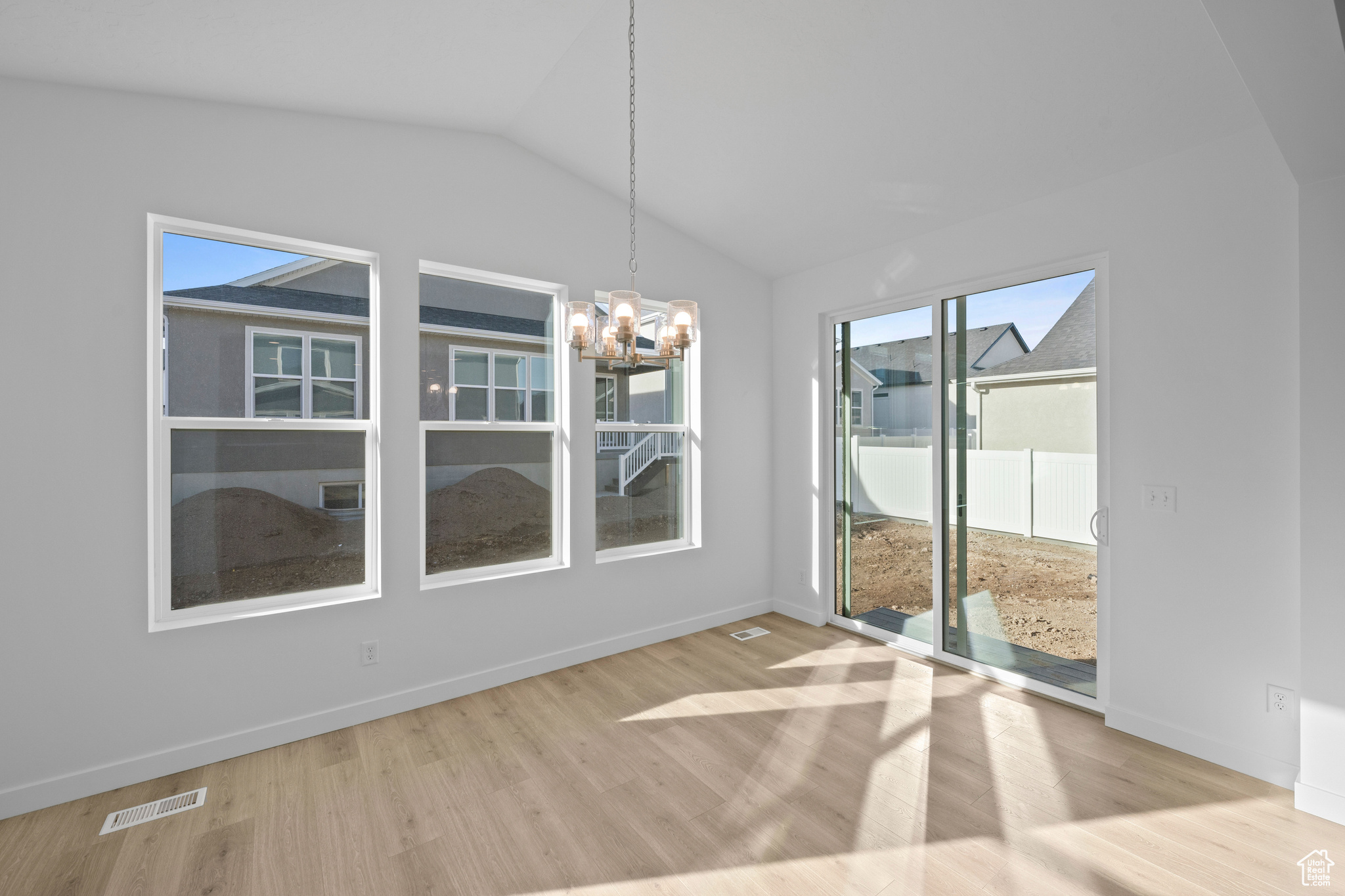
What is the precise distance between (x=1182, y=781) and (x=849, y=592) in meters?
2.15

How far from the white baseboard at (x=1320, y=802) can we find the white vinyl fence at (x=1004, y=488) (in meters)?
1.20

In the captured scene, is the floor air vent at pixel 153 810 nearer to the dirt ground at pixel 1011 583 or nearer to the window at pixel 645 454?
the window at pixel 645 454

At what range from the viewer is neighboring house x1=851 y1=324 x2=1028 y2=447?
11.2 ft

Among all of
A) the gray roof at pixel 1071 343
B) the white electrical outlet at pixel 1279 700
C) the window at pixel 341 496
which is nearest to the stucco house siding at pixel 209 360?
the window at pixel 341 496

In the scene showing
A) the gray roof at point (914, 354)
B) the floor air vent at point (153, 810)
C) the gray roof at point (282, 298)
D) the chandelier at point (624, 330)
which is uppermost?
the gray roof at point (282, 298)

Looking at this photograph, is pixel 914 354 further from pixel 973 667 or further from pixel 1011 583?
pixel 973 667

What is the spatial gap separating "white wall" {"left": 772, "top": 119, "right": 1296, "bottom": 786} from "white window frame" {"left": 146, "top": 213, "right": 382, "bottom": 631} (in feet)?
12.3

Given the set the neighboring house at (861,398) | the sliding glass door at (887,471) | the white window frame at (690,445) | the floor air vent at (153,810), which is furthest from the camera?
the white window frame at (690,445)

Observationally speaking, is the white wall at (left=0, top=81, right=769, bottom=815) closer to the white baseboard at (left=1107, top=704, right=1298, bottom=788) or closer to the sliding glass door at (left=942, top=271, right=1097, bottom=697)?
the sliding glass door at (left=942, top=271, right=1097, bottom=697)

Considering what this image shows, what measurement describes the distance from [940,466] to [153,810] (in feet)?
14.1

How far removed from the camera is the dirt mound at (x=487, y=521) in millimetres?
3293

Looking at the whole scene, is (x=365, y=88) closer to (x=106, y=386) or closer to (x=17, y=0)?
(x=17, y=0)

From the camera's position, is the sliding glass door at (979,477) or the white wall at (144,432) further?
the sliding glass door at (979,477)

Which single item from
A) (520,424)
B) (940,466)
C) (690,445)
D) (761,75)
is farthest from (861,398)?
(520,424)
